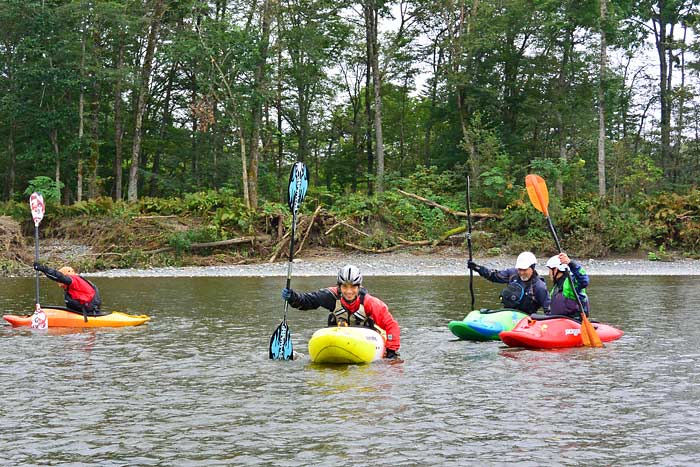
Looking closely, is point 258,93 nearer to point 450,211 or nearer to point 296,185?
point 450,211

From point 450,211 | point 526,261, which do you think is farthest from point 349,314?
point 450,211

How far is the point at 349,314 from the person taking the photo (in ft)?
33.7

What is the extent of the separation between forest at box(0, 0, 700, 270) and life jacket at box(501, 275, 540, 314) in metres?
15.9

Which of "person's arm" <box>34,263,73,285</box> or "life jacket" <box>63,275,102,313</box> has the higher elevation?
"person's arm" <box>34,263,73,285</box>

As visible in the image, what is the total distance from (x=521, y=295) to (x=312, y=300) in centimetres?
386

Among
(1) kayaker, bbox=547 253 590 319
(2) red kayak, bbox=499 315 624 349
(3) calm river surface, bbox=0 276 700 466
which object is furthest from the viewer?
(1) kayaker, bbox=547 253 590 319

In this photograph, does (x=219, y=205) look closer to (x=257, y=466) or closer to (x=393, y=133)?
(x=393, y=133)

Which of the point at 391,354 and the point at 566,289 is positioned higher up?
the point at 566,289

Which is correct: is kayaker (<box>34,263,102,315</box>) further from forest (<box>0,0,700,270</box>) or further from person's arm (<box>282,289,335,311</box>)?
forest (<box>0,0,700,270</box>)

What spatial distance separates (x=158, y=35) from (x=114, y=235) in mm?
11071

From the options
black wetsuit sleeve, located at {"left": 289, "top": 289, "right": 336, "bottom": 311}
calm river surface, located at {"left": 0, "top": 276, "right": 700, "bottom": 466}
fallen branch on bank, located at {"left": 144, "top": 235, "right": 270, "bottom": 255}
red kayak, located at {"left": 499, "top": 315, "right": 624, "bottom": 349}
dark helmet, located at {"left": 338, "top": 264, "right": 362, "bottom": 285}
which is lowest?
calm river surface, located at {"left": 0, "top": 276, "right": 700, "bottom": 466}

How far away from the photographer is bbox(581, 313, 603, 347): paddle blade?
1163 centimetres

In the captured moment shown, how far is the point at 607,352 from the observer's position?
1120cm

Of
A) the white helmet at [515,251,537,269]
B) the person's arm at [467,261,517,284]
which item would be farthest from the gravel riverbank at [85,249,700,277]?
the white helmet at [515,251,537,269]
